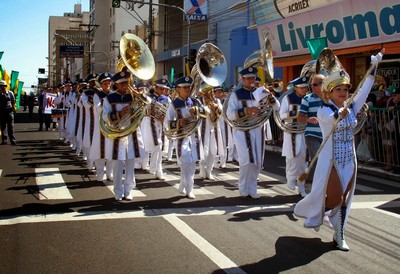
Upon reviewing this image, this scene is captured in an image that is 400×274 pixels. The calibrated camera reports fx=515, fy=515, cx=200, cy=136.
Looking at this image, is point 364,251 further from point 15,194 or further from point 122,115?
point 15,194

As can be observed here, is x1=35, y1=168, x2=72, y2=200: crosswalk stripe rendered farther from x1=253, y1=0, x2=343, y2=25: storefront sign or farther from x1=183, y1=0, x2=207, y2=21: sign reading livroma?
x1=183, y1=0, x2=207, y2=21: sign reading livroma

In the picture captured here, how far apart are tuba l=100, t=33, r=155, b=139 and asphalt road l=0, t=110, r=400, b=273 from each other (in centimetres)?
113

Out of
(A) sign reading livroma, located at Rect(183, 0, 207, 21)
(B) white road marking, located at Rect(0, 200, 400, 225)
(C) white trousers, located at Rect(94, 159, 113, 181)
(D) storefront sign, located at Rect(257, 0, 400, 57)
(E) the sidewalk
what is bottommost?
(B) white road marking, located at Rect(0, 200, 400, 225)

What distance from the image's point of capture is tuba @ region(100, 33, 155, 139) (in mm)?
8109

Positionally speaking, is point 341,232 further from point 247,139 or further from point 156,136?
point 156,136

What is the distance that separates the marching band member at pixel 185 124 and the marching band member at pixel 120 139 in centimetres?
65

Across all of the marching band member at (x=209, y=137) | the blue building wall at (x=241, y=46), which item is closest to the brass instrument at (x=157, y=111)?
the marching band member at (x=209, y=137)

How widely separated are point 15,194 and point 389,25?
12.1 metres

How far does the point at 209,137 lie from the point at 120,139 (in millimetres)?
3178

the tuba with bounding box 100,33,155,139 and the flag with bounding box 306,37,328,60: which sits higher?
the flag with bounding box 306,37,328,60

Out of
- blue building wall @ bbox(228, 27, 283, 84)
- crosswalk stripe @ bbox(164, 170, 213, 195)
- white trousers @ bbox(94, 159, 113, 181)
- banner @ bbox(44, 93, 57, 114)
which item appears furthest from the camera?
blue building wall @ bbox(228, 27, 283, 84)

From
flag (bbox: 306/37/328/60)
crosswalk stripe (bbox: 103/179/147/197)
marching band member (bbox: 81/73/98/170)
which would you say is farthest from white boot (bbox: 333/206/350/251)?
flag (bbox: 306/37/328/60)

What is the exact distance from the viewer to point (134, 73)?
823 centimetres

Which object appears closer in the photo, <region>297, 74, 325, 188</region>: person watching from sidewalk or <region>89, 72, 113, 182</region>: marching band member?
<region>297, 74, 325, 188</region>: person watching from sidewalk
